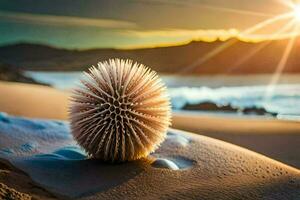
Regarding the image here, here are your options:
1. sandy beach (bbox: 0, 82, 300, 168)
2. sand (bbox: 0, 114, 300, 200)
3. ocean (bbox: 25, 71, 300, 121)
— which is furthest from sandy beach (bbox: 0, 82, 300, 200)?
ocean (bbox: 25, 71, 300, 121)

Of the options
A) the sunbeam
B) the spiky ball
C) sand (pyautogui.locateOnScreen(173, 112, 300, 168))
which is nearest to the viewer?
the spiky ball

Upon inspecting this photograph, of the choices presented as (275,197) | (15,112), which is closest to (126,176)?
(275,197)

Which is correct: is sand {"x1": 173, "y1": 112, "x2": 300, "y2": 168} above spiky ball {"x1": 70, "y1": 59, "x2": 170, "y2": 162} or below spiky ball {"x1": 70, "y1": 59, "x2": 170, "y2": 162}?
above

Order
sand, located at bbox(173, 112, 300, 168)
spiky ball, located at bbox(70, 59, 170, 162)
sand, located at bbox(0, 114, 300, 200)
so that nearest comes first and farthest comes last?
1. sand, located at bbox(0, 114, 300, 200)
2. spiky ball, located at bbox(70, 59, 170, 162)
3. sand, located at bbox(173, 112, 300, 168)

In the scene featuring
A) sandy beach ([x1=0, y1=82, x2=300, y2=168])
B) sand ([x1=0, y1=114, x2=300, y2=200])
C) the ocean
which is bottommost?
sand ([x1=0, y1=114, x2=300, y2=200])

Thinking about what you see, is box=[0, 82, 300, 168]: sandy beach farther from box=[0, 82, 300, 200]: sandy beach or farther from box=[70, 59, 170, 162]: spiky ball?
box=[70, 59, 170, 162]: spiky ball

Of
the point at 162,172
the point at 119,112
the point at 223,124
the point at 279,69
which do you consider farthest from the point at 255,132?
the point at 279,69

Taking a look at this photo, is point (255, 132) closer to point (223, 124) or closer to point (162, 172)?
point (223, 124)
